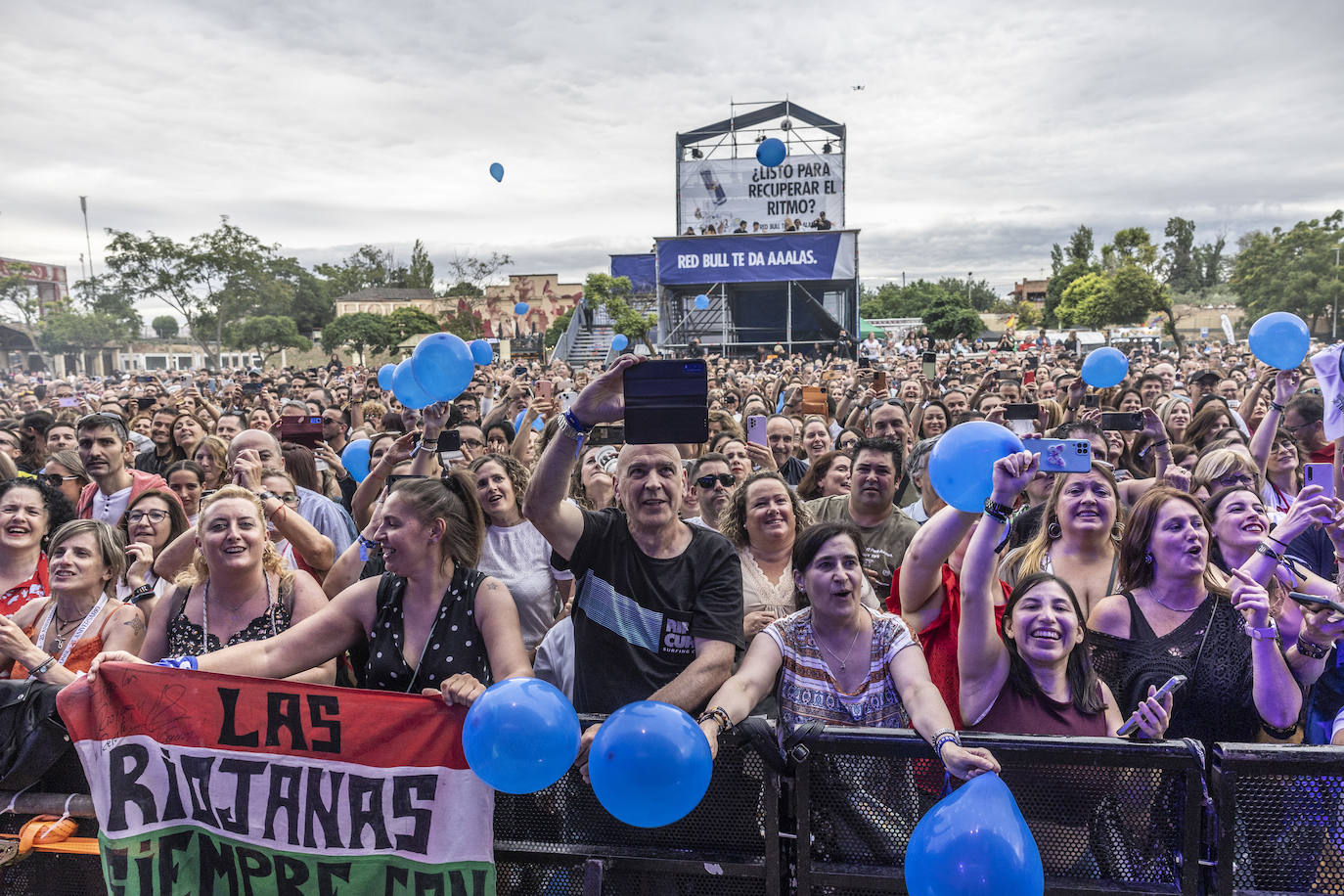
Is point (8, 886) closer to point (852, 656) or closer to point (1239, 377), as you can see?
point (852, 656)

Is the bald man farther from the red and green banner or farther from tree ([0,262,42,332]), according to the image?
tree ([0,262,42,332])

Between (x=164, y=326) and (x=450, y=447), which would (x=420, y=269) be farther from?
(x=450, y=447)

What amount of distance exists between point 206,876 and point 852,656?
2.18m

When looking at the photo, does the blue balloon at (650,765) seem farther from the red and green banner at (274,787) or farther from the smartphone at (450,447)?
the smartphone at (450,447)

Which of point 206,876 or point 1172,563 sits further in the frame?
point 1172,563

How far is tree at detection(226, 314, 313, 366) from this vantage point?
46.8m

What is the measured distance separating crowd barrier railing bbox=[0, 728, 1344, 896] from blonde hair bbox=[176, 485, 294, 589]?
1.43 m

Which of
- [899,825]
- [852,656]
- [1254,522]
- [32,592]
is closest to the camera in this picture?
[899,825]

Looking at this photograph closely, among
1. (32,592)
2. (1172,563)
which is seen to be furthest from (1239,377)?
(32,592)

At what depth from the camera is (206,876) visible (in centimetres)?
270

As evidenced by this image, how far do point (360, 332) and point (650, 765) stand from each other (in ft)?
169

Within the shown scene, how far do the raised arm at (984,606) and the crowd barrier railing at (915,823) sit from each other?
1.10ft

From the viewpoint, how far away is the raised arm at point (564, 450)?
2.70 m

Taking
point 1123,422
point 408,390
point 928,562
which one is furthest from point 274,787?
point 1123,422
